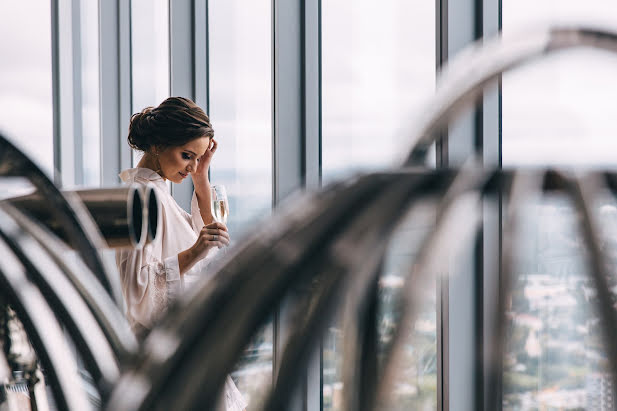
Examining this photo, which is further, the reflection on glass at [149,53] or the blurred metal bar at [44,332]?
the reflection on glass at [149,53]

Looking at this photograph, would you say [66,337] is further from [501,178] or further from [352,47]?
[352,47]

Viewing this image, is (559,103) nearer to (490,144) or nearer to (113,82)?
(490,144)

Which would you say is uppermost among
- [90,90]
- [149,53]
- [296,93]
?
[149,53]

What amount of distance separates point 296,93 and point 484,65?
1.47 m

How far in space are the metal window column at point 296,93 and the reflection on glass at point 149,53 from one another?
99cm

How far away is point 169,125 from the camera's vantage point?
4.59ft

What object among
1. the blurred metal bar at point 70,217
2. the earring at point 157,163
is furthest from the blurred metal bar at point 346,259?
the earring at point 157,163

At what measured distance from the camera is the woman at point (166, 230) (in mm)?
1368

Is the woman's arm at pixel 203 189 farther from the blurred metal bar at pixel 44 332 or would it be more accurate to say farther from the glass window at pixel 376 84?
the blurred metal bar at pixel 44 332

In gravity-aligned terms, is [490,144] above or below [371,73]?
below

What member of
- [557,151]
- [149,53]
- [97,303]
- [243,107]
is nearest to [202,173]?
[243,107]

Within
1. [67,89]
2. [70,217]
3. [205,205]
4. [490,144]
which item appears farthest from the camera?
[67,89]

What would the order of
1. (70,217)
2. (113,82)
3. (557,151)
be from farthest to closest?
(113,82) → (557,151) → (70,217)

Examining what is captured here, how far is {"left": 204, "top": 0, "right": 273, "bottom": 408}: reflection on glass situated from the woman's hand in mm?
448
